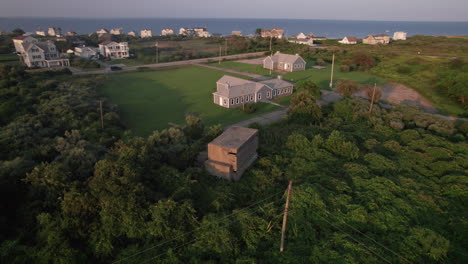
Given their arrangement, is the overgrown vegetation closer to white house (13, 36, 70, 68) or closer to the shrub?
the shrub

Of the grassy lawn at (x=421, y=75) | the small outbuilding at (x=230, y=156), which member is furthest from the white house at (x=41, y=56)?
the grassy lawn at (x=421, y=75)

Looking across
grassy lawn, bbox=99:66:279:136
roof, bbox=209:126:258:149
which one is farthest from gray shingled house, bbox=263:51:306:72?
roof, bbox=209:126:258:149

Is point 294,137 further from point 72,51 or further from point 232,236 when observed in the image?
point 72,51

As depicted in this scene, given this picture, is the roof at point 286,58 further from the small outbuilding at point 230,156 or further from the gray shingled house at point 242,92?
the small outbuilding at point 230,156

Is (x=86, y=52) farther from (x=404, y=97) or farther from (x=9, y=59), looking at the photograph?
(x=404, y=97)

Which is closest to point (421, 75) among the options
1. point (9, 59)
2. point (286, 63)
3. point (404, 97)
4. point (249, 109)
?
point (404, 97)

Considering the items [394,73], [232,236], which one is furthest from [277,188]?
[394,73]
